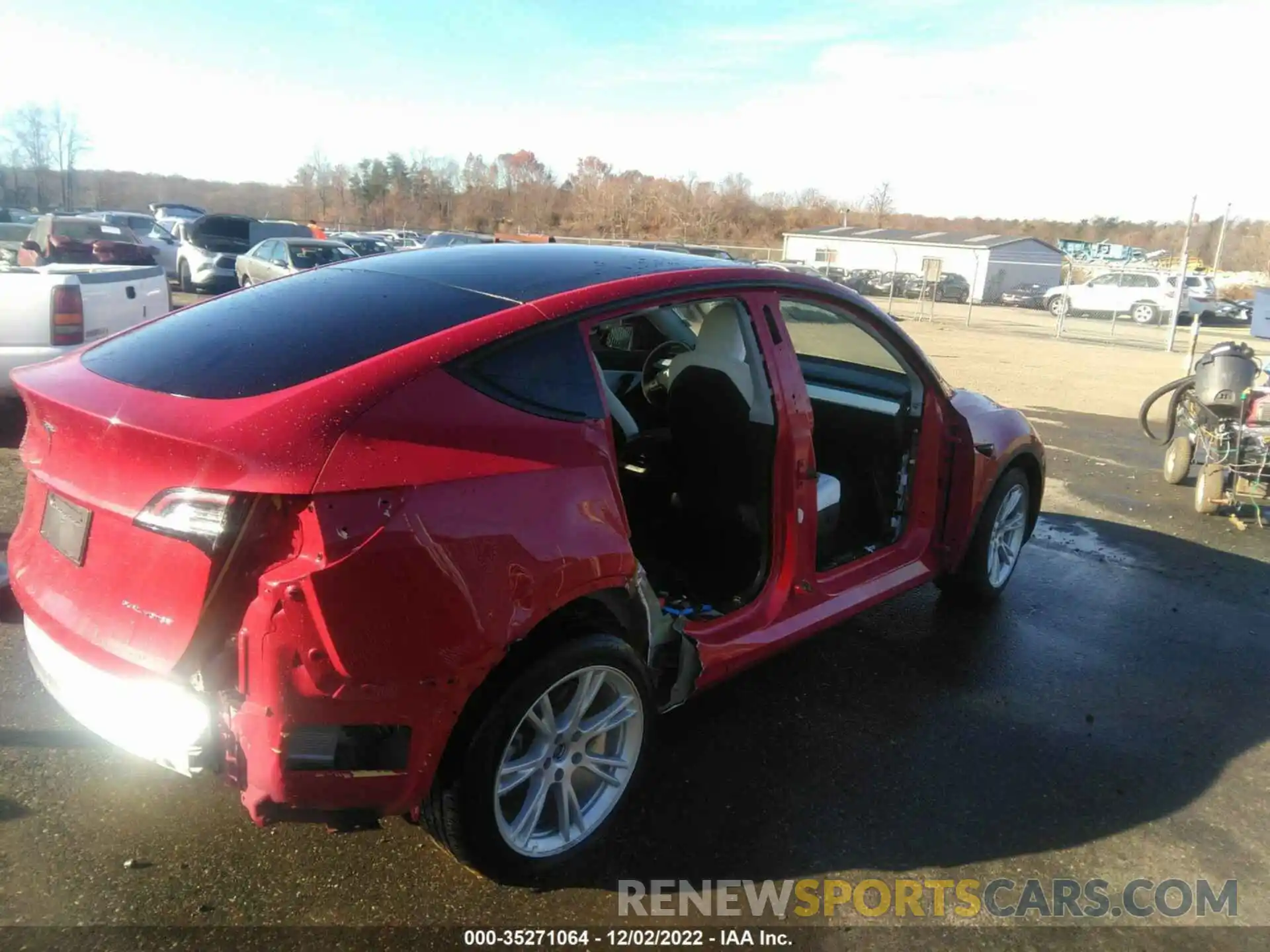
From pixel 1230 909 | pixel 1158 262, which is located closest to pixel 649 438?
pixel 1230 909

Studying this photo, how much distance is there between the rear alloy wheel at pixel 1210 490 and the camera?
22.3ft

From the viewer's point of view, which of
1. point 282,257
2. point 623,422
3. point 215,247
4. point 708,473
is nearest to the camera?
point 708,473

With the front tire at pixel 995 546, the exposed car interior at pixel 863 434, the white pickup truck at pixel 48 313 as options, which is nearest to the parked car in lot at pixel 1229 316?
the front tire at pixel 995 546

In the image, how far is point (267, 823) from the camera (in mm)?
2186

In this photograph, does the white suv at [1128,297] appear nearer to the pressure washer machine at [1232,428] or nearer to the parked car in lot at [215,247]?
the parked car in lot at [215,247]

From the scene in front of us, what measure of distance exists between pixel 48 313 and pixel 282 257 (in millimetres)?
10208

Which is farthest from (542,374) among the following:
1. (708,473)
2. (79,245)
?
(79,245)

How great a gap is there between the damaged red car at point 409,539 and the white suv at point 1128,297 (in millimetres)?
29604

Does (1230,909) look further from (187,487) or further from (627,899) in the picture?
(187,487)

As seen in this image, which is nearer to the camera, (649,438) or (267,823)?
(267,823)

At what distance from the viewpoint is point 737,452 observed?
11.1 ft

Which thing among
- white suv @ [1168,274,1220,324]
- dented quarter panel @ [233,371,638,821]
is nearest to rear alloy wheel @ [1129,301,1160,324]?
white suv @ [1168,274,1220,324]

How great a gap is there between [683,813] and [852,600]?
1.23 metres

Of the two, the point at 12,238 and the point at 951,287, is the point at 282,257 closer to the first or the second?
the point at 12,238
